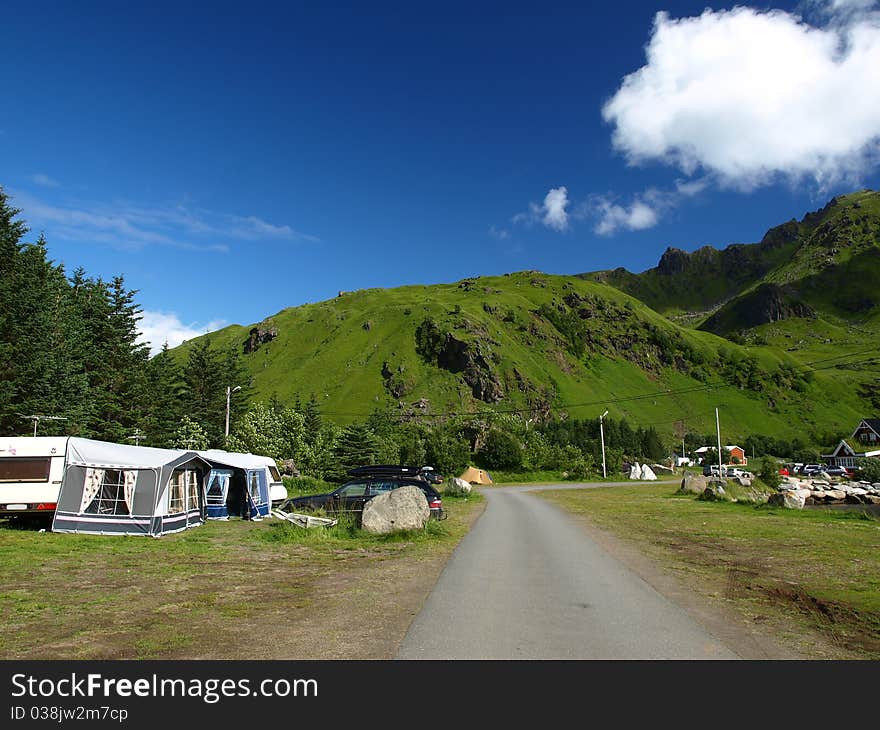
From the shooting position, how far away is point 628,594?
913 cm

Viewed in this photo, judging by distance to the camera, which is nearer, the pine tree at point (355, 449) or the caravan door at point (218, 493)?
the caravan door at point (218, 493)

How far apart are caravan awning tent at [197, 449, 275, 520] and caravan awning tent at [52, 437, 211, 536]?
334cm

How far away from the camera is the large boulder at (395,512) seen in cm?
1722

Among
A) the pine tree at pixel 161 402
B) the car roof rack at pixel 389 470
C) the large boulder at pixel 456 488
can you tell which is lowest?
the large boulder at pixel 456 488

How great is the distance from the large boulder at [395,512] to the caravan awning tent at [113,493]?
6439 mm

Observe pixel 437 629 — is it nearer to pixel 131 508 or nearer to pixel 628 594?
pixel 628 594

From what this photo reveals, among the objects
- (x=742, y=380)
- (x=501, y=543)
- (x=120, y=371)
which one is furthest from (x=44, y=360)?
(x=742, y=380)

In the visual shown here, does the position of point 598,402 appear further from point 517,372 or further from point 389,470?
point 389,470

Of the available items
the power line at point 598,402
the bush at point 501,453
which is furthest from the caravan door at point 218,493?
the power line at point 598,402

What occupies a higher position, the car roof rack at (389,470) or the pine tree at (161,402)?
the pine tree at (161,402)

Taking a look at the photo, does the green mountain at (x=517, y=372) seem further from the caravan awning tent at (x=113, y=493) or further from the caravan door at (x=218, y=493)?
the caravan awning tent at (x=113, y=493)

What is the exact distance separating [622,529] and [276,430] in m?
40.8

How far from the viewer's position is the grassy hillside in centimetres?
14325

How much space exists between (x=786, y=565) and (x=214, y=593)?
448 inches
